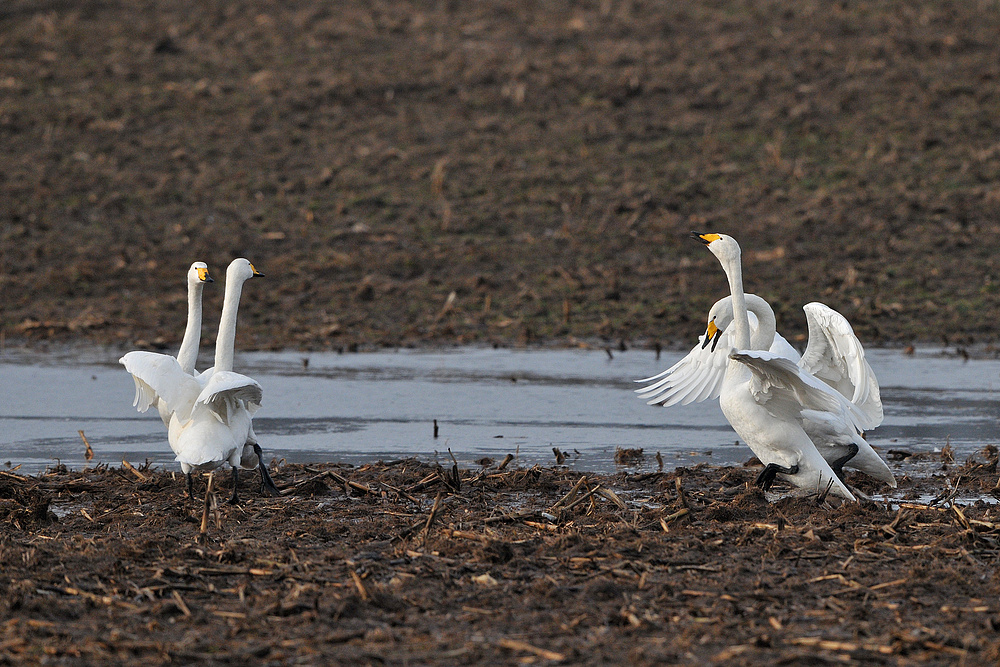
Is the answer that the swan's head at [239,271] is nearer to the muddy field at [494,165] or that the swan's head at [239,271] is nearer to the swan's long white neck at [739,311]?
the swan's long white neck at [739,311]

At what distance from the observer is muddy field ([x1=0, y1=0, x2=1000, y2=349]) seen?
16016mm

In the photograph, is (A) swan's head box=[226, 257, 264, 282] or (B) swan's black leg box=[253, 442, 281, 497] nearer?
(B) swan's black leg box=[253, 442, 281, 497]

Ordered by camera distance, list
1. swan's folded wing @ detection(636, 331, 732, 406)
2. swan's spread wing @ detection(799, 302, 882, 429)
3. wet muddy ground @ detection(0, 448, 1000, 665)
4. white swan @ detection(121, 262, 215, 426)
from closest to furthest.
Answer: wet muddy ground @ detection(0, 448, 1000, 665)
white swan @ detection(121, 262, 215, 426)
swan's spread wing @ detection(799, 302, 882, 429)
swan's folded wing @ detection(636, 331, 732, 406)

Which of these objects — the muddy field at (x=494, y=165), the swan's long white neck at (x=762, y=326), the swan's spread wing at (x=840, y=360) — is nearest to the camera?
the swan's spread wing at (x=840, y=360)

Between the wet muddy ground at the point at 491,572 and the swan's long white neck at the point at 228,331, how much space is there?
81 centimetres

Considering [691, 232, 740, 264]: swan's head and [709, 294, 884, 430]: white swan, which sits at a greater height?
[691, 232, 740, 264]: swan's head

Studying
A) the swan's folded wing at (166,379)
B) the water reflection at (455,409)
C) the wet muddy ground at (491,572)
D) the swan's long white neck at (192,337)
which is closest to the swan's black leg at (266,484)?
the wet muddy ground at (491,572)

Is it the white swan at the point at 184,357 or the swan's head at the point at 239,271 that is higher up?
the swan's head at the point at 239,271

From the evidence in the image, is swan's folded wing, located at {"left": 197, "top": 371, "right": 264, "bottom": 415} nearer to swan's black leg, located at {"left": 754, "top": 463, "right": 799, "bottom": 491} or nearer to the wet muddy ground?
the wet muddy ground

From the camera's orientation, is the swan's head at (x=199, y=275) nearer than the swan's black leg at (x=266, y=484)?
No

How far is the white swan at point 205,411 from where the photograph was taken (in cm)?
786

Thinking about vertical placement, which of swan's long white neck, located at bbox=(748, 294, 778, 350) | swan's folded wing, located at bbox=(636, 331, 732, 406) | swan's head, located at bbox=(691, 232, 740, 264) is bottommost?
swan's folded wing, located at bbox=(636, 331, 732, 406)

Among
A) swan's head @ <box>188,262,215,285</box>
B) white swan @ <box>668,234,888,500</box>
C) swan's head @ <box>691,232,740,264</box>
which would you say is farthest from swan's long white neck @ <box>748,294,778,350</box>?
swan's head @ <box>188,262,215,285</box>

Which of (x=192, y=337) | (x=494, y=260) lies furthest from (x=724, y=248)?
(x=494, y=260)
